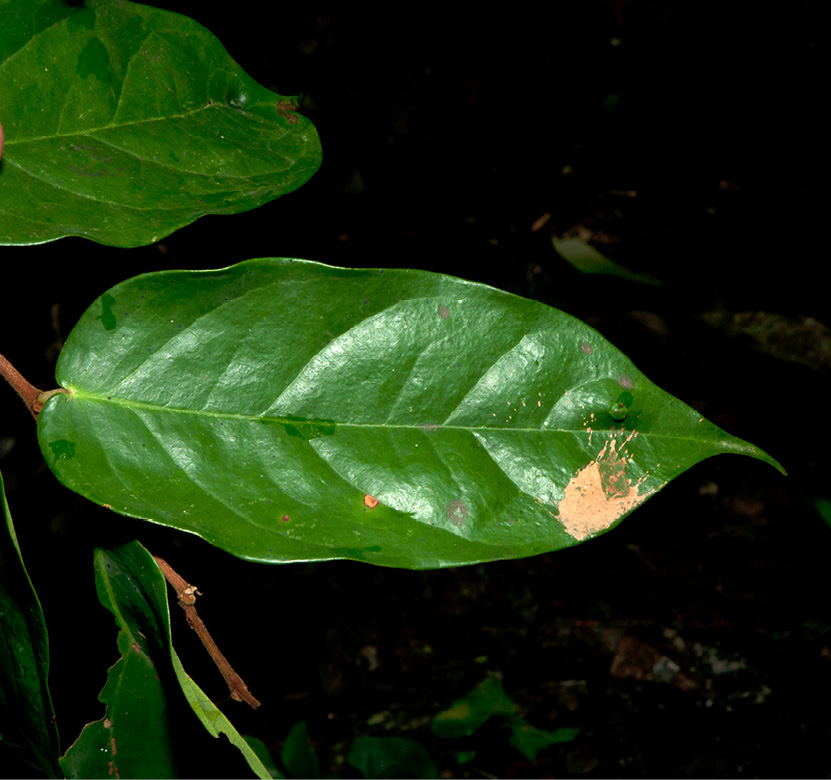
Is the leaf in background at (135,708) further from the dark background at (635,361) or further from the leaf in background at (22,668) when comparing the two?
the dark background at (635,361)

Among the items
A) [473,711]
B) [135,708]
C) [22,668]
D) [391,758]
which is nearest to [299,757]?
[391,758]

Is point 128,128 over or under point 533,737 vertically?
over

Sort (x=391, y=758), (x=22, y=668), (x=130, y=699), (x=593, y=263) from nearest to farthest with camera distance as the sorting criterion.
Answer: (x=22, y=668)
(x=130, y=699)
(x=391, y=758)
(x=593, y=263)

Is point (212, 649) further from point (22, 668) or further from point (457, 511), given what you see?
point (457, 511)

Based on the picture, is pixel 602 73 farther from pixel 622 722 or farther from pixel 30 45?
pixel 622 722

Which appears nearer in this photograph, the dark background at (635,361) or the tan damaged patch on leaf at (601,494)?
the tan damaged patch on leaf at (601,494)

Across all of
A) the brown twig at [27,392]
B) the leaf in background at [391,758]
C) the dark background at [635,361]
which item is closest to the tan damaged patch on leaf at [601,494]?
the brown twig at [27,392]

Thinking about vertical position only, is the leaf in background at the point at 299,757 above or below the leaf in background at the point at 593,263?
below
